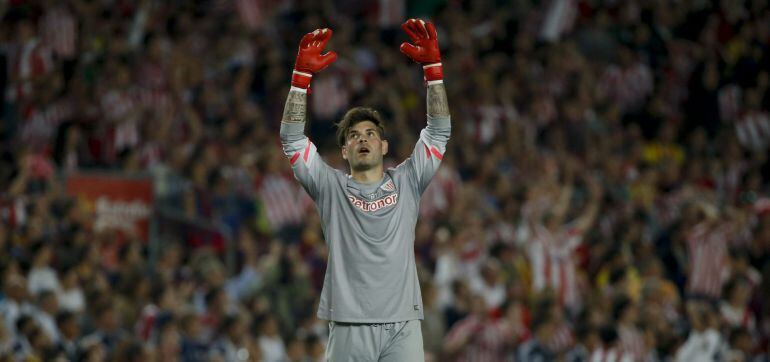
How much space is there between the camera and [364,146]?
20.0ft

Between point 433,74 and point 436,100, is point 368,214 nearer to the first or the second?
point 436,100

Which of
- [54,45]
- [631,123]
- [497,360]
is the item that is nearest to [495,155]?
[631,123]

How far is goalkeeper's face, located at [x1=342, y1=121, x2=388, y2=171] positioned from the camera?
6.11 m

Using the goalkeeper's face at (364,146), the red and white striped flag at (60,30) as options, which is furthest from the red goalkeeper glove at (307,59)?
the red and white striped flag at (60,30)

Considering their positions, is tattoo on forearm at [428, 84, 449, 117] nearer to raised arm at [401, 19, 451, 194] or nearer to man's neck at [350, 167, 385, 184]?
raised arm at [401, 19, 451, 194]

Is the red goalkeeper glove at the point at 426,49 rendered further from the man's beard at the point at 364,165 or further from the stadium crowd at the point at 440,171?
the stadium crowd at the point at 440,171

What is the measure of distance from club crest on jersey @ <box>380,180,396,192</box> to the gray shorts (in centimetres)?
62

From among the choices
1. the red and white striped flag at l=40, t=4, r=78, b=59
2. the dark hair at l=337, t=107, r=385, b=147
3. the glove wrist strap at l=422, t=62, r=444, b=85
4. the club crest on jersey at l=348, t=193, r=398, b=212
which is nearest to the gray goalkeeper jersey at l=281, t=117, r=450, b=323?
the club crest on jersey at l=348, t=193, r=398, b=212

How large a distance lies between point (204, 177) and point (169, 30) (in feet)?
10.1

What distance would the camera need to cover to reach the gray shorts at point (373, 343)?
5980mm

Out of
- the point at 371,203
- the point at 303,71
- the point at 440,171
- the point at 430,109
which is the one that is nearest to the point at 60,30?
the point at 440,171

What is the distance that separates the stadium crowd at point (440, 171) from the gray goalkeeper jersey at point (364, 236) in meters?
4.07

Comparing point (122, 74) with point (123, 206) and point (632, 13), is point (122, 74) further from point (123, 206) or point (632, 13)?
point (632, 13)

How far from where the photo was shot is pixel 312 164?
6117 mm
